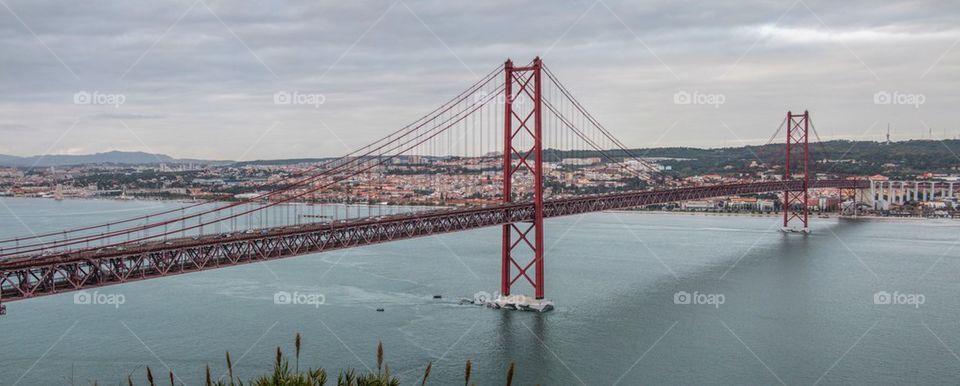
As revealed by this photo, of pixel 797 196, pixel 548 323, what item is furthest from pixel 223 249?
pixel 797 196

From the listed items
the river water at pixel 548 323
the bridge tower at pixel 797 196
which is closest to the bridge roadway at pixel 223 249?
the river water at pixel 548 323

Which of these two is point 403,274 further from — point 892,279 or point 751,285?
point 892,279

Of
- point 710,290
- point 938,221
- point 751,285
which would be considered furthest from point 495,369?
point 938,221

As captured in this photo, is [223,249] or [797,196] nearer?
[223,249]

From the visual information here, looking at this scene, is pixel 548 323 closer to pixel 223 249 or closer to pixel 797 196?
pixel 223 249

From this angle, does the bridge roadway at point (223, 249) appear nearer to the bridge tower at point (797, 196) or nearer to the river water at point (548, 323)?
the river water at point (548, 323)

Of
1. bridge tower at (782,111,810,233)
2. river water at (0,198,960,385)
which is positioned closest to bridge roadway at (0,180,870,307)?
river water at (0,198,960,385)
